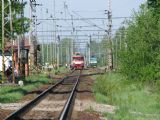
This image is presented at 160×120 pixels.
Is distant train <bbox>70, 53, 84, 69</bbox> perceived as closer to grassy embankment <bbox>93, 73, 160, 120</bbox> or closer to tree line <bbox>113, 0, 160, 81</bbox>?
grassy embankment <bbox>93, 73, 160, 120</bbox>

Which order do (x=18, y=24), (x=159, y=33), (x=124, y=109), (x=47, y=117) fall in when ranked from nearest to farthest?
(x=47, y=117)
(x=124, y=109)
(x=159, y=33)
(x=18, y=24)

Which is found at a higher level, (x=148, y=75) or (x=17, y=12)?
(x=17, y=12)

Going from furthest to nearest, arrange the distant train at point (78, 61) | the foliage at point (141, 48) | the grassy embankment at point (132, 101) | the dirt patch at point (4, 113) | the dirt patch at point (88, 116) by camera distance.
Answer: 1. the distant train at point (78, 61)
2. the foliage at point (141, 48)
3. the grassy embankment at point (132, 101)
4. the dirt patch at point (4, 113)
5. the dirt patch at point (88, 116)

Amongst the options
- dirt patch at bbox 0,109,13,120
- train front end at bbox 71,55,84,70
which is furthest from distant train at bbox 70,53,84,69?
dirt patch at bbox 0,109,13,120

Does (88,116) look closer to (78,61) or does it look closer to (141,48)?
(141,48)

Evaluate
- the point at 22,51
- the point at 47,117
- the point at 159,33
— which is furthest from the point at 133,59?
the point at 47,117

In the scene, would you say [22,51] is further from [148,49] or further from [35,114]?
[35,114]

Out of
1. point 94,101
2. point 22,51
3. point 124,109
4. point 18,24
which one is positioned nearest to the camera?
point 124,109

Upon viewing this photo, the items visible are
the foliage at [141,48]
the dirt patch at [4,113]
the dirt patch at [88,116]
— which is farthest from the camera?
the foliage at [141,48]

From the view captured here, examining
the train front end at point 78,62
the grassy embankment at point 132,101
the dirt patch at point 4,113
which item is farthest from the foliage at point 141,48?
the train front end at point 78,62

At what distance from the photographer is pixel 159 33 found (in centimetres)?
3216

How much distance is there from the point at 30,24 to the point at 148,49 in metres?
22.2

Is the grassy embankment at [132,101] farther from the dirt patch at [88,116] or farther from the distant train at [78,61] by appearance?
the distant train at [78,61]

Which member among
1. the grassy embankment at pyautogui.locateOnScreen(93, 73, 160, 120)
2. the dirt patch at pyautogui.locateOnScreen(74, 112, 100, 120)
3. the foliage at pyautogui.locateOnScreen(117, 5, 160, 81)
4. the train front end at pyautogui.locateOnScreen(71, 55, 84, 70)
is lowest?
the train front end at pyautogui.locateOnScreen(71, 55, 84, 70)
